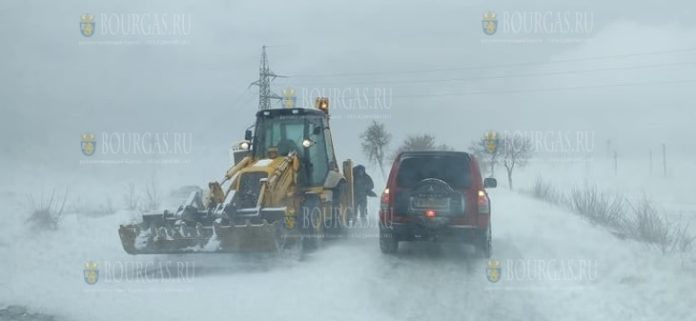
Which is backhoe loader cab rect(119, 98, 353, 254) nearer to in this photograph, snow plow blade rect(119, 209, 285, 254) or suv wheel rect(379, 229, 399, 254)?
snow plow blade rect(119, 209, 285, 254)

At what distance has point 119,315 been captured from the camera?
7648 millimetres

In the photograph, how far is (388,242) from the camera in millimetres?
11758

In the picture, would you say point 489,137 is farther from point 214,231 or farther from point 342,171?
point 214,231

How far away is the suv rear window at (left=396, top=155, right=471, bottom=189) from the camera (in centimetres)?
1133

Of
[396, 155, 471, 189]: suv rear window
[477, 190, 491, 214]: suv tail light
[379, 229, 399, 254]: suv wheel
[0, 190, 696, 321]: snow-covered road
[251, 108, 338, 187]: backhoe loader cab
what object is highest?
[251, 108, 338, 187]: backhoe loader cab

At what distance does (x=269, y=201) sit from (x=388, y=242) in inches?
94.7

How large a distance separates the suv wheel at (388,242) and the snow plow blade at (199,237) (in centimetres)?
212

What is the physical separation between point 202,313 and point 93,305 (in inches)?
63.7

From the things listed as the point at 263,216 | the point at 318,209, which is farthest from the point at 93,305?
the point at 318,209

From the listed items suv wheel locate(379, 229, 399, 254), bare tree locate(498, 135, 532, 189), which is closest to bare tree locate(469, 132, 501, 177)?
bare tree locate(498, 135, 532, 189)

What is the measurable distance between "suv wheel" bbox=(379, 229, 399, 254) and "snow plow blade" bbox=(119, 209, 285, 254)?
212 centimetres

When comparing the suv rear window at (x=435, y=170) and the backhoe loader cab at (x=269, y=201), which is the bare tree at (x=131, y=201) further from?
the suv rear window at (x=435, y=170)

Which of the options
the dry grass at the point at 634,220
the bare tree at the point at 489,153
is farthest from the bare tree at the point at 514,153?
the dry grass at the point at 634,220

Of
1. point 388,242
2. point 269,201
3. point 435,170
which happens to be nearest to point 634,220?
point 435,170
